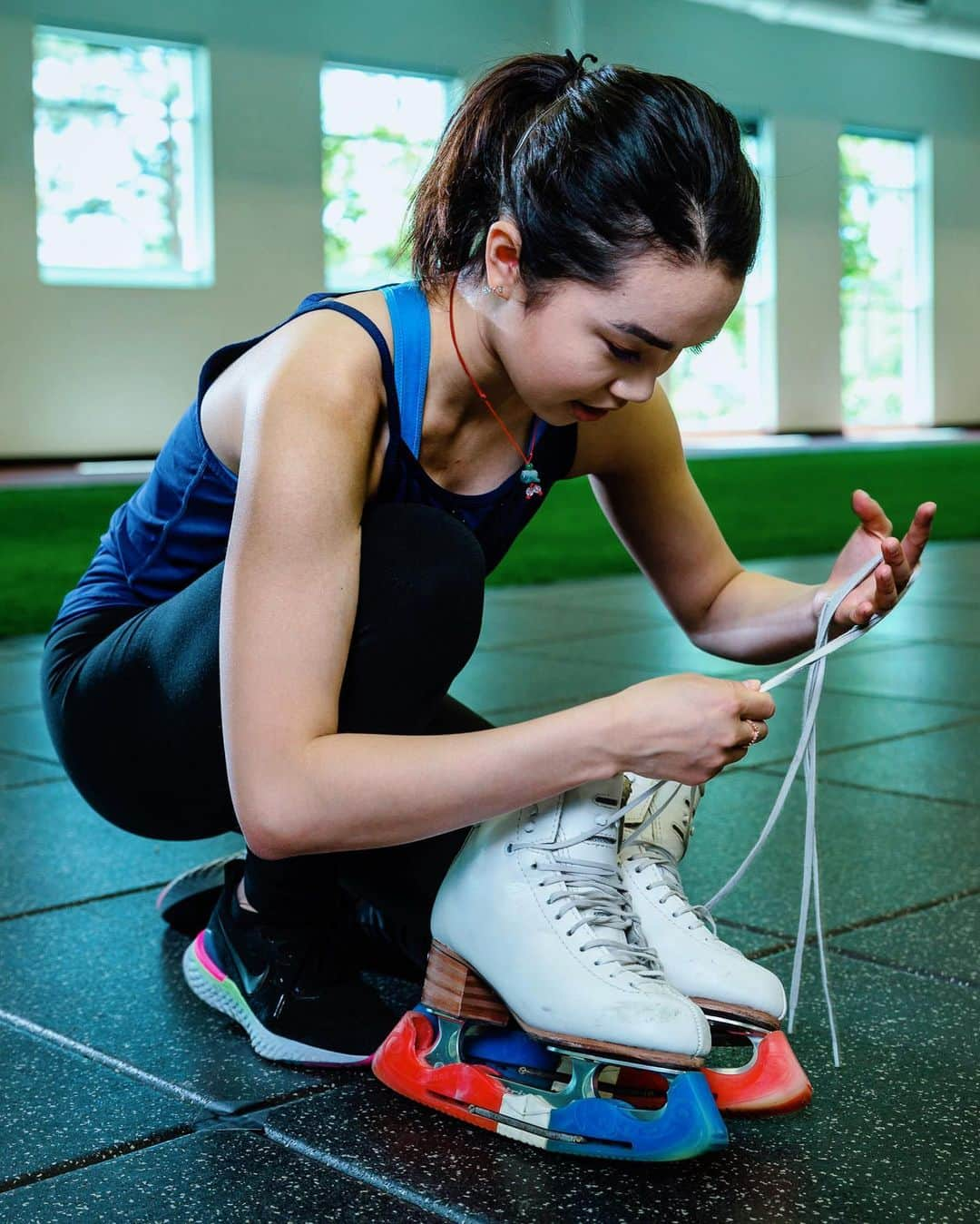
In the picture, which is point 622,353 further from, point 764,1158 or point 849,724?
point 849,724

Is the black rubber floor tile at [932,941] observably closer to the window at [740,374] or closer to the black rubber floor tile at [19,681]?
the black rubber floor tile at [19,681]

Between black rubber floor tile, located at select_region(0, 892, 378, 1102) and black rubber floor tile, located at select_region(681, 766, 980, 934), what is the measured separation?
0.56m

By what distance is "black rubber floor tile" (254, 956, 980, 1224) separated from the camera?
0.98m

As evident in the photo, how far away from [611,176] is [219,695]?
50cm

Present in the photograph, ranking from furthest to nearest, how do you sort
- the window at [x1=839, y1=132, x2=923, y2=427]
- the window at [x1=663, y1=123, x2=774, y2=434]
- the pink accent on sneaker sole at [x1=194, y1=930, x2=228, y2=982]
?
1. the window at [x1=839, y1=132, x2=923, y2=427]
2. the window at [x1=663, y1=123, x2=774, y2=434]
3. the pink accent on sneaker sole at [x1=194, y1=930, x2=228, y2=982]

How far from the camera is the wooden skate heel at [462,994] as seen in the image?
116 cm

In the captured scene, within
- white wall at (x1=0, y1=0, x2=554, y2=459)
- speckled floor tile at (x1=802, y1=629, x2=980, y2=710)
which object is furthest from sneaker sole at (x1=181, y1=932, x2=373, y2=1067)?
white wall at (x1=0, y1=0, x2=554, y2=459)

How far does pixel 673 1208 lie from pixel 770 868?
81cm

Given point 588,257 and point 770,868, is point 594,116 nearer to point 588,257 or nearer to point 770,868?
point 588,257

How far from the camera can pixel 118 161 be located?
10.2 m

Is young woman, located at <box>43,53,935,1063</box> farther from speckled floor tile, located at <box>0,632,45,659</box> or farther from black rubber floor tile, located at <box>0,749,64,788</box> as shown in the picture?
speckled floor tile, located at <box>0,632,45,659</box>

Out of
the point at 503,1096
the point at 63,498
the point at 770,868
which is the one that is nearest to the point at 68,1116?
the point at 503,1096

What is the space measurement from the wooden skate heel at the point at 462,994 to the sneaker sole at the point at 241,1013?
0.35 feet

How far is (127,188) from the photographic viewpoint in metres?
10.2
